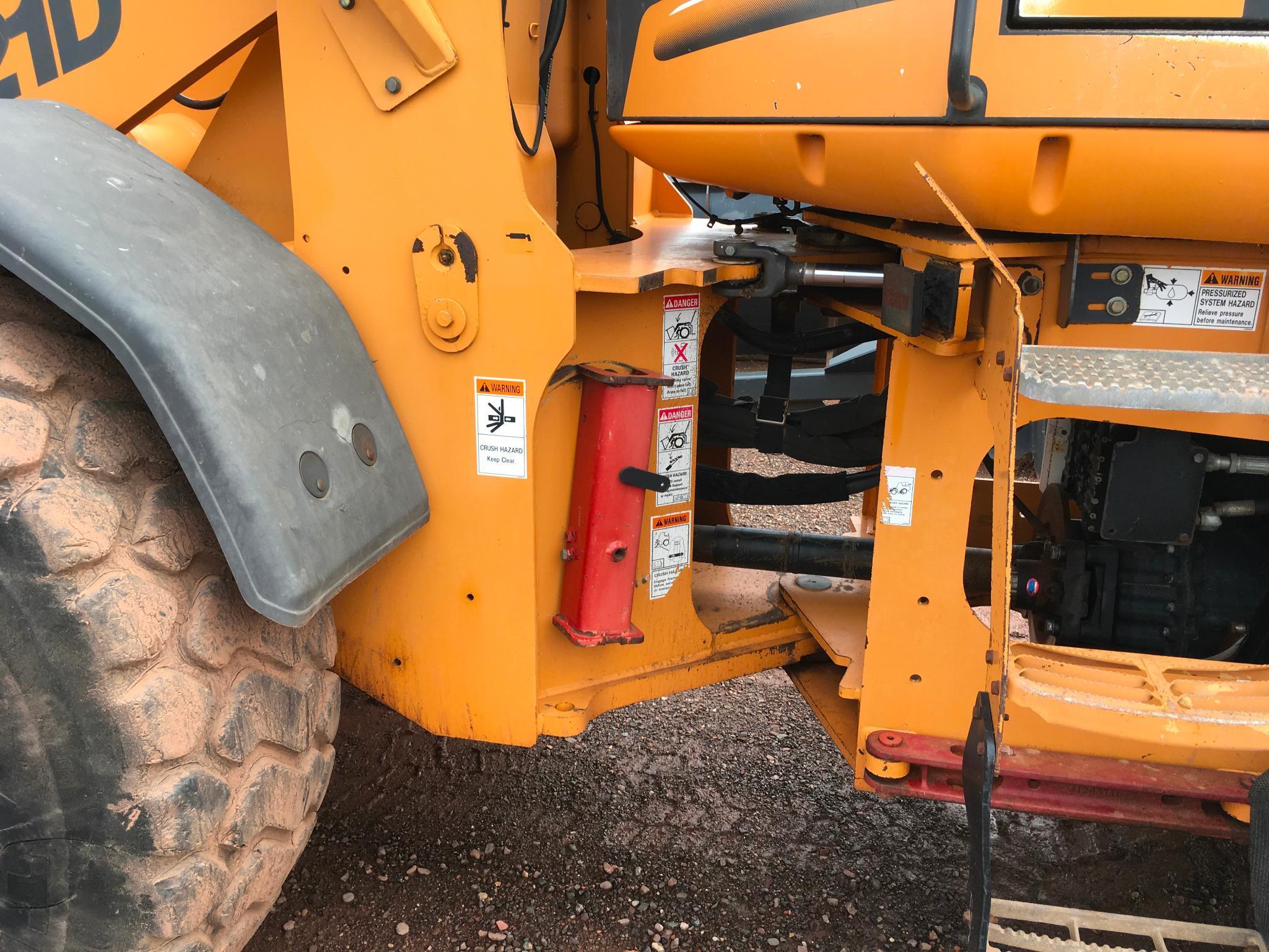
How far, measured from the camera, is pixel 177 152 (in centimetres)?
219

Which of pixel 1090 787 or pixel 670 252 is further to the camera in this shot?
pixel 670 252

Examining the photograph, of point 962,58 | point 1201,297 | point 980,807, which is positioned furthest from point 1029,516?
point 962,58

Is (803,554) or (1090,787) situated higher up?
(803,554)

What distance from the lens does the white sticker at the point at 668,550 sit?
2.02 meters

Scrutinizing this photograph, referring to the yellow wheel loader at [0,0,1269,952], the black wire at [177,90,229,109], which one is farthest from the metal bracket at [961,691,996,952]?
the black wire at [177,90,229,109]

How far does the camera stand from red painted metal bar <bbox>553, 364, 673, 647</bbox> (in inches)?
70.2

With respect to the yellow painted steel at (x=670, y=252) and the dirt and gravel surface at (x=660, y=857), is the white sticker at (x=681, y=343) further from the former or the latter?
the dirt and gravel surface at (x=660, y=857)

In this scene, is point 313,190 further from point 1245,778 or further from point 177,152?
point 1245,778

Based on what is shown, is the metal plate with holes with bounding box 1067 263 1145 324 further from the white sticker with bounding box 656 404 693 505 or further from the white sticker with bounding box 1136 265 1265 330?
the white sticker with bounding box 656 404 693 505

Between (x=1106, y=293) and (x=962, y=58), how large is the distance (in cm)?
50

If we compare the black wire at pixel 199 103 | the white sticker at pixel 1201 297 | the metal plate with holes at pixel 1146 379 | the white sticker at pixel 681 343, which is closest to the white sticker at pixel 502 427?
the white sticker at pixel 681 343

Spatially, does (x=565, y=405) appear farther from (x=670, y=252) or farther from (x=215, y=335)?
(x=215, y=335)

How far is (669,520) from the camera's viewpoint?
2023mm

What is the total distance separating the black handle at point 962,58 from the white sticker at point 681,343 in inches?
24.6
